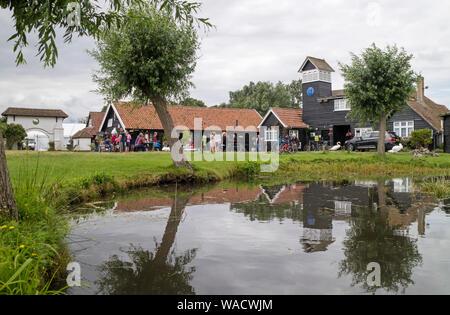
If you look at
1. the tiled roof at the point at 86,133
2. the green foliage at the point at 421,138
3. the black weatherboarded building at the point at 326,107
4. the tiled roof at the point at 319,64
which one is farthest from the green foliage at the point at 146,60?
the tiled roof at the point at 86,133

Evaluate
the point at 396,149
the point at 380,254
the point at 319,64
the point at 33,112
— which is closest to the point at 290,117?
the point at 319,64

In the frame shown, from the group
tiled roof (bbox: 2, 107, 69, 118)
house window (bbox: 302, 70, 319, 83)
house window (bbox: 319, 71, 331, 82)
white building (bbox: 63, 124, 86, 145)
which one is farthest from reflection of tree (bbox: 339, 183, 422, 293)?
white building (bbox: 63, 124, 86, 145)

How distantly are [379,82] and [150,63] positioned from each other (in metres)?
16.3

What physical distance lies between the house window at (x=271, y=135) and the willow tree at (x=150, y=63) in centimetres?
2615

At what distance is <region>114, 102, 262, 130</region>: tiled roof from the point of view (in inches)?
1528

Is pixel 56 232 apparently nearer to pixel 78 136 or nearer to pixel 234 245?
pixel 234 245

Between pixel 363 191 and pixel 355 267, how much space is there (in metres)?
8.79

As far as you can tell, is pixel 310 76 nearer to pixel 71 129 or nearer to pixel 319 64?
pixel 319 64

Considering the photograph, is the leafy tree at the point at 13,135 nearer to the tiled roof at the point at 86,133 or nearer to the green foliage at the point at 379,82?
the tiled roof at the point at 86,133

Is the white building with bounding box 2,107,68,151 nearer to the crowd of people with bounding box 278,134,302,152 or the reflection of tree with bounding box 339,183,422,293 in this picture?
the crowd of people with bounding box 278,134,302,152

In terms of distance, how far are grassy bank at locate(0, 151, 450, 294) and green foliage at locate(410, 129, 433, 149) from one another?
212 inches

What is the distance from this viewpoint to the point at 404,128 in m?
35.3

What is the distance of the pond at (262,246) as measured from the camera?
486cm
